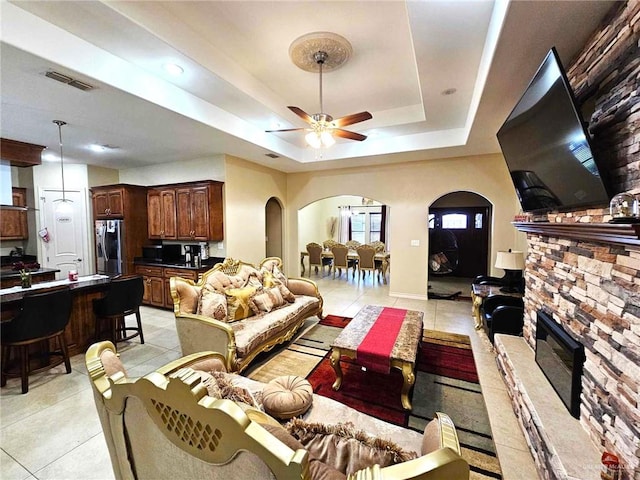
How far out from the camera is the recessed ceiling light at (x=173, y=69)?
2785 mm

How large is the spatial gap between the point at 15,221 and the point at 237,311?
6.02 metres

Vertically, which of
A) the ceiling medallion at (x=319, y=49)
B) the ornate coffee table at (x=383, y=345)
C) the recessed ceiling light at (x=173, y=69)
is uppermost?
the ceiling medallion at (x=319, y=49)

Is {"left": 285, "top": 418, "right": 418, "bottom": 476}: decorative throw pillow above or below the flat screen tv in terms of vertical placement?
below

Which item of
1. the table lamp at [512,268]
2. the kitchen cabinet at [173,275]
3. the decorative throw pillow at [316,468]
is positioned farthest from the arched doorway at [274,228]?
the decorative throw pillow at [316,468]

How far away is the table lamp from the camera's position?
404cm

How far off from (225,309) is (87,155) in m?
4.75

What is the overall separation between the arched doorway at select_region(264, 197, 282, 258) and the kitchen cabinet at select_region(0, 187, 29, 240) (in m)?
Answer: 5.13

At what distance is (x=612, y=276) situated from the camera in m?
1.53

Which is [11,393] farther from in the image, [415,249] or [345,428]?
[415,249]

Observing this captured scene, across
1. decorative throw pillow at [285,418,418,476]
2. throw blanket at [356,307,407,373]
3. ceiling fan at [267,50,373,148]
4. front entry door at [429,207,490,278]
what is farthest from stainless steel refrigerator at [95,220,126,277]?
front entry door at [429,207,490,278]

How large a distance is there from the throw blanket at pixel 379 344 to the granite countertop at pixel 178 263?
133 inches

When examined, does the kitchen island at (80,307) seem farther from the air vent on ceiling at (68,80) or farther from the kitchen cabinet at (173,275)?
the air vent on ceiling at (68,80)

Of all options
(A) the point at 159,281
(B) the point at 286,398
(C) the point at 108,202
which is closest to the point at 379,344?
(B) the point at 286,398

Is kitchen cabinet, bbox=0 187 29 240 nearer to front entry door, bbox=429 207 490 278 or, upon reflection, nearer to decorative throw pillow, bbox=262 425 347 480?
decorative throw pillow, bbox=262 425 347 480
